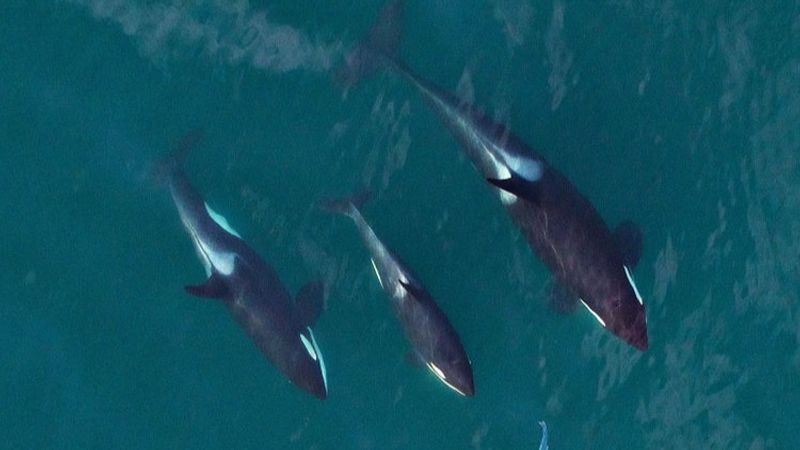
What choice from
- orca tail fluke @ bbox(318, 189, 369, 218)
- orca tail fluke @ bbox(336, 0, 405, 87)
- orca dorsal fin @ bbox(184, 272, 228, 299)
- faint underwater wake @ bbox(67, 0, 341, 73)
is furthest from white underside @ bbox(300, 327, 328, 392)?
faint underwater wake @ bbox(67, 0, 341, 73)

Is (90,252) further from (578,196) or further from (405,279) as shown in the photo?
(578,196)

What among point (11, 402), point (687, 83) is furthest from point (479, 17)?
point (11, 402)

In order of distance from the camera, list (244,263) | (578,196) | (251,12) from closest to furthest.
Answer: (578,196)
(244,263)
(251,12)

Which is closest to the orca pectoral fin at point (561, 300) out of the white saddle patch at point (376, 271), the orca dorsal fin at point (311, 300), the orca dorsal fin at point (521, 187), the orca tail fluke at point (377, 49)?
the orca dorsal fin at point (521, 187)

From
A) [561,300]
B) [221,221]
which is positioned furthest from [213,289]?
[561,300]

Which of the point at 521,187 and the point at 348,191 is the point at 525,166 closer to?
the point at 521,187

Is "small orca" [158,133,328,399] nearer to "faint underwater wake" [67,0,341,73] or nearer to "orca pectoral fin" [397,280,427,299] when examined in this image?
"orca pectoral fin" [397,280,427,299]

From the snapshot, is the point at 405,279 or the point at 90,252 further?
the point at 90,252
